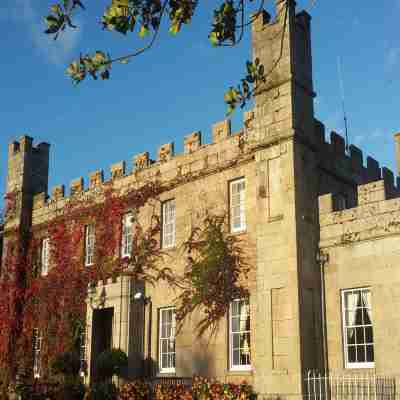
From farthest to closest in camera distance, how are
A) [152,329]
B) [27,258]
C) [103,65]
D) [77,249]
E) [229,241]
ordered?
[27,258] → [77,249] → [152,329] → [229,241] → [103,65]

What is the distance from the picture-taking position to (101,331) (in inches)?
922

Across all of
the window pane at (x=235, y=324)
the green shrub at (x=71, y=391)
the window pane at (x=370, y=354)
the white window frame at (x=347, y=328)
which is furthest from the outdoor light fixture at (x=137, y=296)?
the window pane at (x=370, y=354)

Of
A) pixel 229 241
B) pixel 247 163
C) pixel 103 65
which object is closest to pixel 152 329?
pixel 229 241

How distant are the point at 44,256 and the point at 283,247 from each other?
12748 mm

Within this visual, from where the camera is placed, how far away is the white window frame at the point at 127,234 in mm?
23156

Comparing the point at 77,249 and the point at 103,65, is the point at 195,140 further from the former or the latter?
the point at 103,65

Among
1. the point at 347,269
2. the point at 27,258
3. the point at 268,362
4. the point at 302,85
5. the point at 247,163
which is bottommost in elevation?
the point at 268,362

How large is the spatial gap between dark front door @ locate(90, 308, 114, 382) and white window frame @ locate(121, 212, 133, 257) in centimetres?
212

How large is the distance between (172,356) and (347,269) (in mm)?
6415

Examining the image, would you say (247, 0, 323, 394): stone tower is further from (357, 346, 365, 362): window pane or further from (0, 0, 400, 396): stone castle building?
(357, 346, 365, 362): window pane

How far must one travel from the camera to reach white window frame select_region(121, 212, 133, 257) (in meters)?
23.2

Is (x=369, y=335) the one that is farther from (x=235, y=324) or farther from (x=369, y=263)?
(x=235, y=324)

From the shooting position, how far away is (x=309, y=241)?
58.1 feet

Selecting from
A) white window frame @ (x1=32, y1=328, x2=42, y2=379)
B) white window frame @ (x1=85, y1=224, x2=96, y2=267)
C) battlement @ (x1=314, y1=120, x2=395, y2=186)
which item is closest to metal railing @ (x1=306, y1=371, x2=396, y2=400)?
battlement @ (x1=314, y1=120, x2=395, y2=186)
